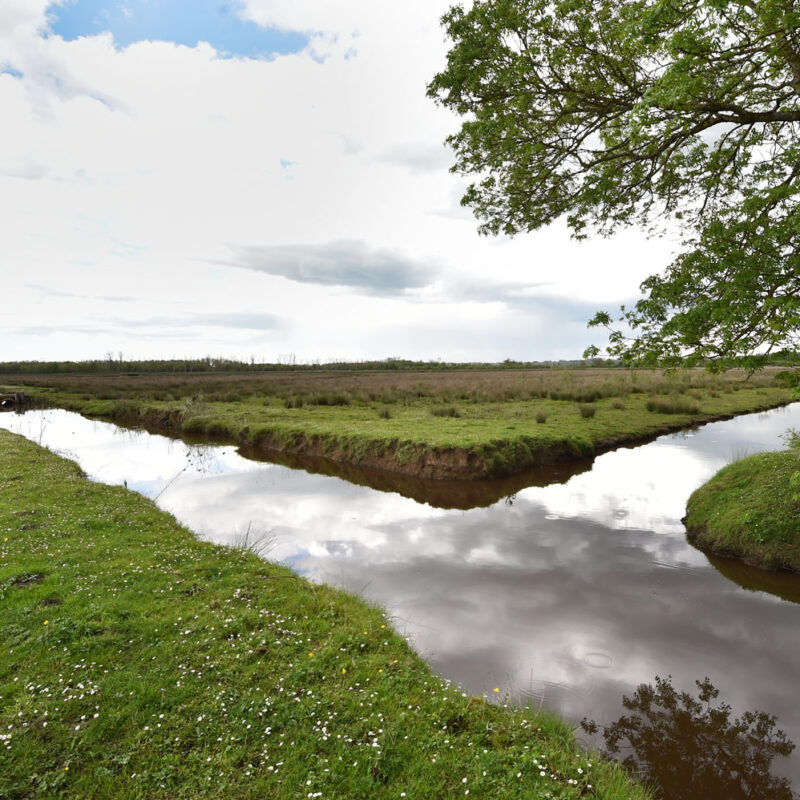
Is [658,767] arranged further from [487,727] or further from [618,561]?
[618,561]

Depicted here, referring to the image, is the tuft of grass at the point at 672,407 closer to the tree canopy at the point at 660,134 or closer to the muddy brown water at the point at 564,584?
the muddy brown water at the point at 564,584

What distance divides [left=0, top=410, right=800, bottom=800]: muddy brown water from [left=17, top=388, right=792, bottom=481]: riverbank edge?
1.15 meters

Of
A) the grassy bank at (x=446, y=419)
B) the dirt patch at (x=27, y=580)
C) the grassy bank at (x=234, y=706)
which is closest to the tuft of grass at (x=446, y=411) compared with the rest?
the grassy bank at (x=446, y=419)

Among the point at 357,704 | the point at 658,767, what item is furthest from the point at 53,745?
the point at 658,767

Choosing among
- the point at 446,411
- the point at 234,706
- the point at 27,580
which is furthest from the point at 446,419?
the point at 234,706

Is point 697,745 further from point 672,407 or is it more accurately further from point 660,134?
point 672,407

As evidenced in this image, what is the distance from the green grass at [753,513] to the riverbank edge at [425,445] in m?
6.81

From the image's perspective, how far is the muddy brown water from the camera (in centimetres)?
600

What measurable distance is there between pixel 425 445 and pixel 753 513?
11.2m

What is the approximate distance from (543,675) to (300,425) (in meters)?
20.2

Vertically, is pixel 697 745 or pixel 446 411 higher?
pixel 446 411

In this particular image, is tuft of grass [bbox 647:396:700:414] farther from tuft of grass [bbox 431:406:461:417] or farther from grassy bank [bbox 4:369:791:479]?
tuft of grass [bbox 431:406:461:417]

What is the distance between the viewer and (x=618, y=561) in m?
10.7

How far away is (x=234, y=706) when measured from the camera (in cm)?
489
